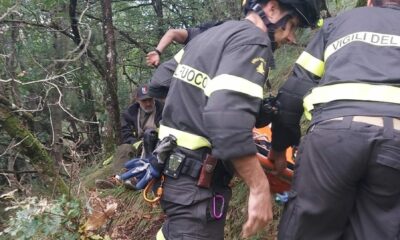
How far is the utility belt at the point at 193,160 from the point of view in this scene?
2344 mm

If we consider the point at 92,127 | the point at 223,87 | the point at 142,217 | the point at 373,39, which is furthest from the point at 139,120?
the point at 92,127

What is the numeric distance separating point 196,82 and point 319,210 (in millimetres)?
852

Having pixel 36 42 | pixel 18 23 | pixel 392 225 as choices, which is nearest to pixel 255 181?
pixel 392 225

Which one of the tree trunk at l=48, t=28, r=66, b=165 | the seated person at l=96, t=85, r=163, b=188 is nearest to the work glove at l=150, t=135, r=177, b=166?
the seated person at l=96, t=85, r=163, b=188

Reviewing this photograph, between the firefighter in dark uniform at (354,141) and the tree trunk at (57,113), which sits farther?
the tree trunk at (57,113)

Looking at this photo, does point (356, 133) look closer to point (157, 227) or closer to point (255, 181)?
point (255, 181)

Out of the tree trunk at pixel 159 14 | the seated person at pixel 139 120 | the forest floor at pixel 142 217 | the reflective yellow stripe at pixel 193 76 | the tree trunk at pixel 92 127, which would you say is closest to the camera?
the reflective yellow stripe at pixel 193 76

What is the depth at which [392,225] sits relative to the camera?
2092 mm

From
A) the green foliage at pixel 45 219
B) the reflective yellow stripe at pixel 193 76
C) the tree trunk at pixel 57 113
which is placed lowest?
the tree trunk at pixel 57 113

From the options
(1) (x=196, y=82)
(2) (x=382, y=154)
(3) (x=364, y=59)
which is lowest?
(2) (x=382, y=154)

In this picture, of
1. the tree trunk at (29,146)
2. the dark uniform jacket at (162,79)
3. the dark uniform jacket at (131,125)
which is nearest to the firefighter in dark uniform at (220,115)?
the dark uniform jacket at (162,79)

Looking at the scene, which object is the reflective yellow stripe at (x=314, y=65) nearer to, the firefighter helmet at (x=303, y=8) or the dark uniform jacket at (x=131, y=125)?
the firefighter helmet at (x=303, y=8)

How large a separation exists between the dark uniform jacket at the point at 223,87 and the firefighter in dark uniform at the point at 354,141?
0.33m

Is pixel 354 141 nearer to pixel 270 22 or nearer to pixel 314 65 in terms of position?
pixel 314 65
